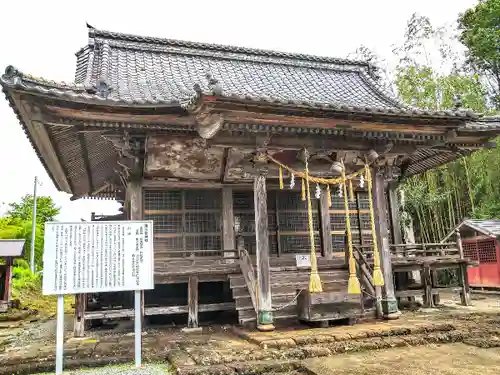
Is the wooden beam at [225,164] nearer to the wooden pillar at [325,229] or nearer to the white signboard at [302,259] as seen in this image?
the white signboard at [302,259]

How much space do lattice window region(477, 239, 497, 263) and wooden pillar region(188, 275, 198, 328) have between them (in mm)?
14555

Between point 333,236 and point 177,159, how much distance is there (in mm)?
4868

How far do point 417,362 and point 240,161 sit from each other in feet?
15.0

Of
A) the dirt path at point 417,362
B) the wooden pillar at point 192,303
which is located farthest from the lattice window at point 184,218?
the dirt path at point 417,362

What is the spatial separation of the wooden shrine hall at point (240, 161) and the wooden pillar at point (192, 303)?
0.04 meters

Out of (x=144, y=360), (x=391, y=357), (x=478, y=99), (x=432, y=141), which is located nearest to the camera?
(x=391, y=357)

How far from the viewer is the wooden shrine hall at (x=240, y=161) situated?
709 centimetres

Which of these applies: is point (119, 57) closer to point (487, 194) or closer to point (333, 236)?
point (333, 236)

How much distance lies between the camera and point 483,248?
709 inches

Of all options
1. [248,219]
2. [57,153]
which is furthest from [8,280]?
[248,219]

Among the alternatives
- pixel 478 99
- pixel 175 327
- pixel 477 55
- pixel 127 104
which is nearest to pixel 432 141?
pixel 127 104

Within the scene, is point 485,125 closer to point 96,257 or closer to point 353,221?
point 353,221

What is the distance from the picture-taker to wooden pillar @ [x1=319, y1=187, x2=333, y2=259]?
10812mm

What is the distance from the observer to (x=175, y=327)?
9047mm
